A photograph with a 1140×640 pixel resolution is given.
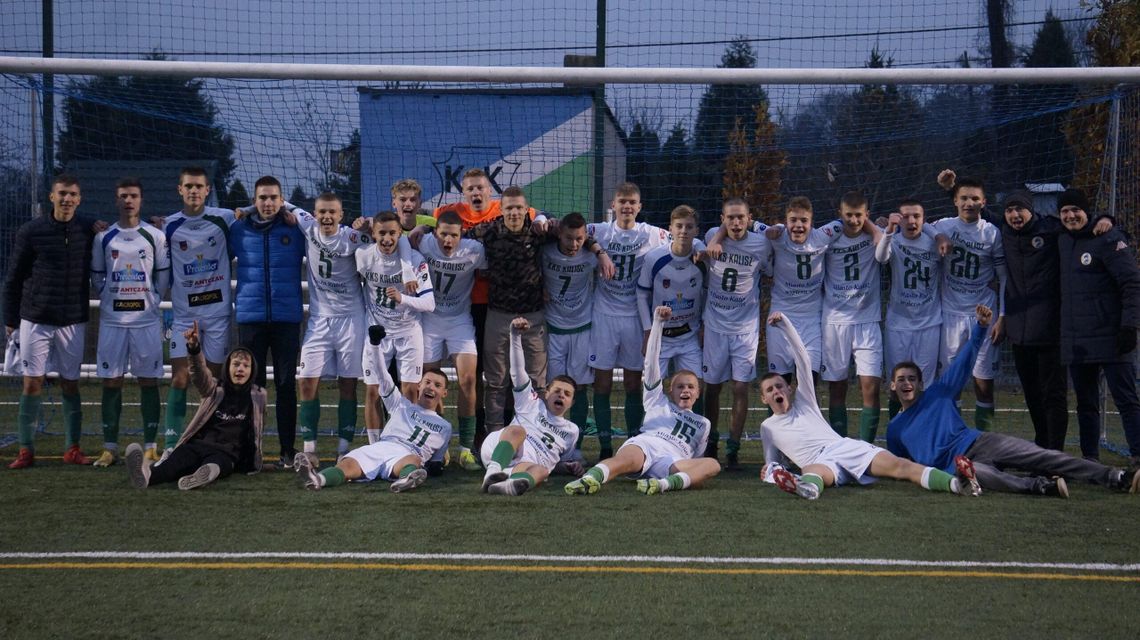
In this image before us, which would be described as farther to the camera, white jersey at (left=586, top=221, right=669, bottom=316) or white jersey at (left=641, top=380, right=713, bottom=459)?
white jersey at (left=586, top=221, right=669, bottom=316)

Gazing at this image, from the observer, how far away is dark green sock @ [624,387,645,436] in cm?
866

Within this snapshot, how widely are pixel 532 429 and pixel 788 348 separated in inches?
83.7

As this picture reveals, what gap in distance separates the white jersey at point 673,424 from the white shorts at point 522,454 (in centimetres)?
71

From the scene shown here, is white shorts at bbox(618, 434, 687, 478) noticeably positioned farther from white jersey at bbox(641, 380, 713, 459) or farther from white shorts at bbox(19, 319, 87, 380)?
white shorts at bbox(19, 319, 87, 380)

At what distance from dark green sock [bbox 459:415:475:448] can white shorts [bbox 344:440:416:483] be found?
96cm

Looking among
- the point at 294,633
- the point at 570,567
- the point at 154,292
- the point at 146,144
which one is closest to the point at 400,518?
the point at 570,567

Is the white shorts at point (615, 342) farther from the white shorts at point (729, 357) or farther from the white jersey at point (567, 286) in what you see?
the white shorts at point (729, 357)

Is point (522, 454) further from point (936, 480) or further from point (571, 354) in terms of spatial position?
point (936, 480)

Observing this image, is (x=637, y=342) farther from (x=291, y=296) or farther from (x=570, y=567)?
(x=570, y=567)

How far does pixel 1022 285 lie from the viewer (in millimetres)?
8227

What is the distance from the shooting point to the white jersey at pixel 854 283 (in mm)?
8438

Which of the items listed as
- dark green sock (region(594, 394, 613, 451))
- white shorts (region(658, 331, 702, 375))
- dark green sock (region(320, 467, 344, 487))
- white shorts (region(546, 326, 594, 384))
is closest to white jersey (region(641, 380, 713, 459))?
white shorts (region(658, 331, 702, 375))

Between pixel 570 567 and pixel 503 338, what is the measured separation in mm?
3391

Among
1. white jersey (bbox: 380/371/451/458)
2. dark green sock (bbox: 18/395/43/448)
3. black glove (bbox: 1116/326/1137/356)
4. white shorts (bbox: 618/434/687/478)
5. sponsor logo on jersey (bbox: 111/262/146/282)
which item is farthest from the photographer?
sponsor logo on jersey (bbox: 111/262/146/282)
